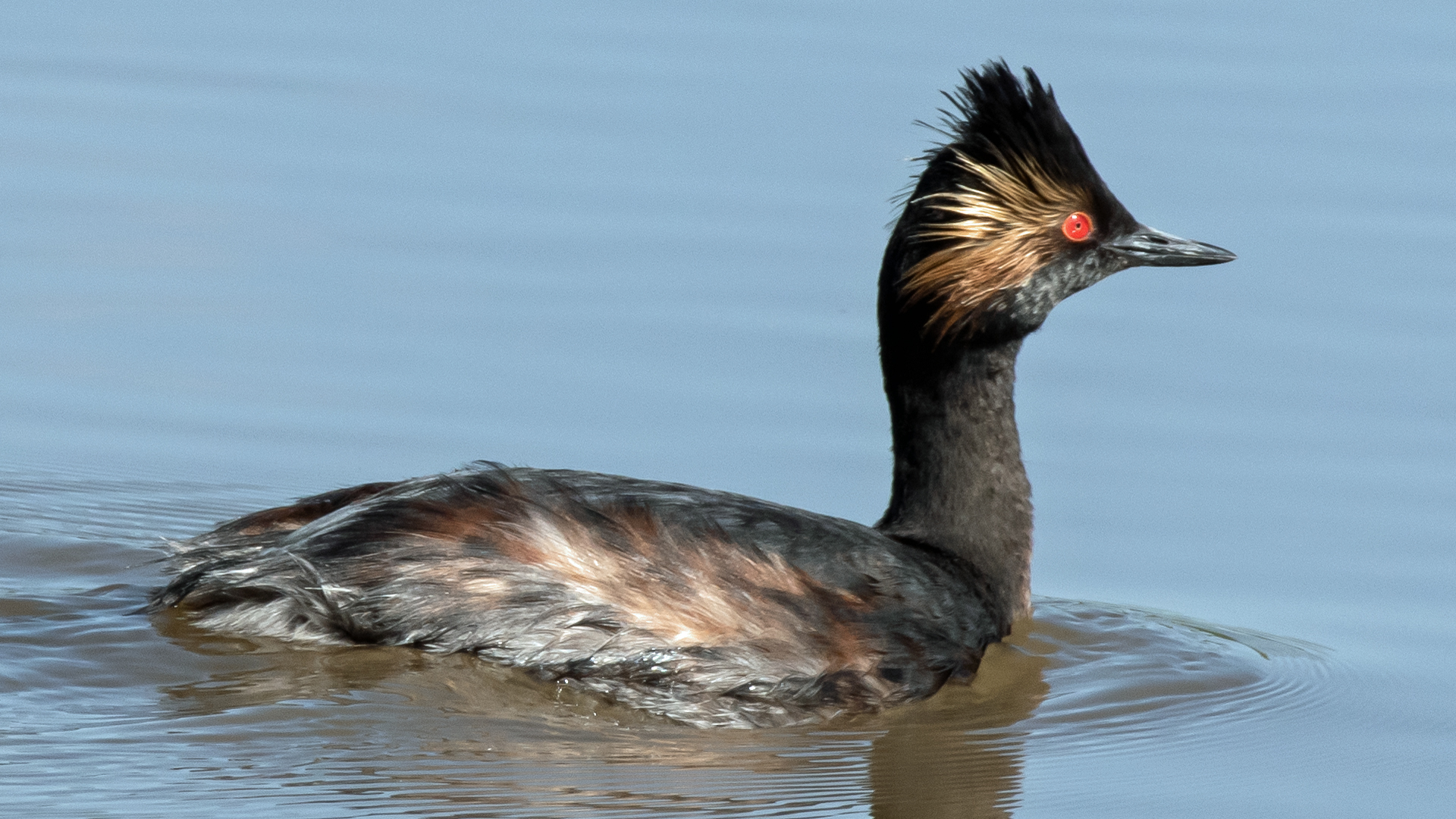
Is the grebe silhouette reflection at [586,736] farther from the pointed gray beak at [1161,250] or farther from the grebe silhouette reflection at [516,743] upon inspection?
the pointed gray beak at [1161,250]

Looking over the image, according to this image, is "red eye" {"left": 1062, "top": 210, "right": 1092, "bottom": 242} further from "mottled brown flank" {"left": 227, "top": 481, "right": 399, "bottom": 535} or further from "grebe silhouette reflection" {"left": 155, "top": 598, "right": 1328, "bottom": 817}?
Result: "mottled brown flank" {"left": 227, "top": 481, "right": 399, "bottom": 535}

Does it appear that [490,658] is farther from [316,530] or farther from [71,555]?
[71,555]

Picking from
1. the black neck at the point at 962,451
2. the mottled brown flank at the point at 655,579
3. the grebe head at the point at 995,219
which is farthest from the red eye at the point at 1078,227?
the mottled brown flank at the point at 655,579

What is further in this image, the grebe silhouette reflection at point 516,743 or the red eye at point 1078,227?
the red eye at point 1078,227

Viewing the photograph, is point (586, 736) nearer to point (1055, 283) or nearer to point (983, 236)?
point (983, 236)

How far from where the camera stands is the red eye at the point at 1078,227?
28.6 feet

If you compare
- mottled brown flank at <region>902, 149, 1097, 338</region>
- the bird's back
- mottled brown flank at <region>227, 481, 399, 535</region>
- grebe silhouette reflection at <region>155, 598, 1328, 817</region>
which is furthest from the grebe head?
mottled brown flank at <region>227, 481, 399, 535</region>

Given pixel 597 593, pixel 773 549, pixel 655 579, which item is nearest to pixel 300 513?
pixel 597 593

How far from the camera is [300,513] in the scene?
26.9ft

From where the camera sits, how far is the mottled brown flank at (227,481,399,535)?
26.7ft

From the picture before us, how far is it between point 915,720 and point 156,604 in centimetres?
261

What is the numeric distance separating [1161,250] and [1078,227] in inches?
18.1

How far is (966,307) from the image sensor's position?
859cm

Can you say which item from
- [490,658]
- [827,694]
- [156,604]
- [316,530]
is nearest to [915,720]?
[827,694]
